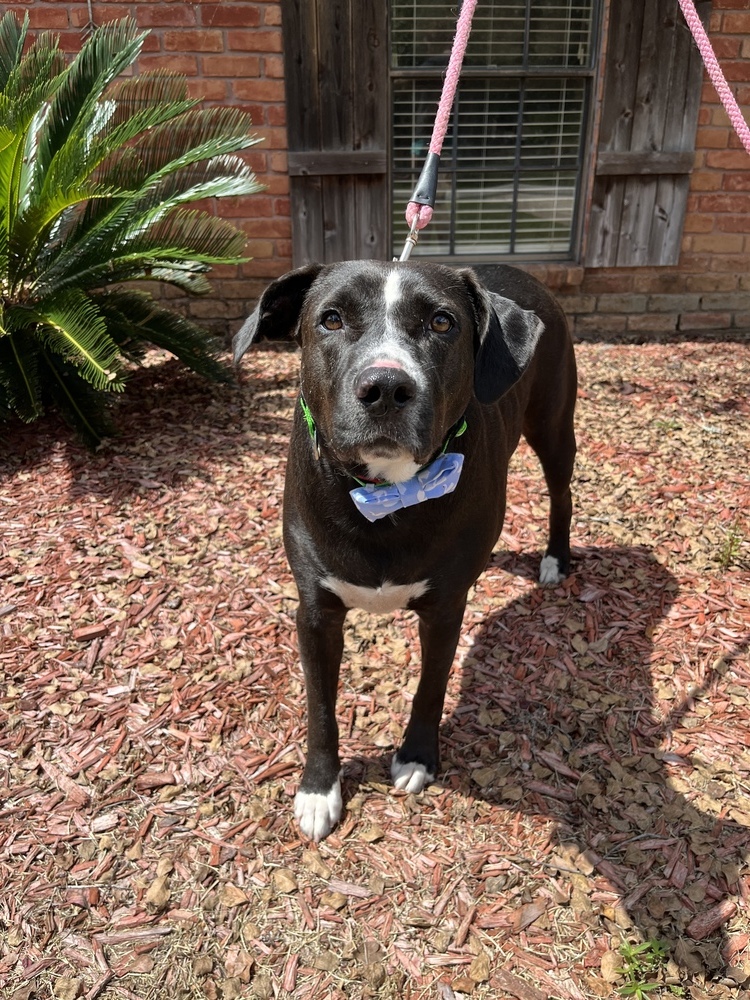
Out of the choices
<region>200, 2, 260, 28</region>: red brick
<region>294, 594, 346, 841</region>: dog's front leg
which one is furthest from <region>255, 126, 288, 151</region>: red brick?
<region>294, 594, 346, 841</region>: dog's front leg

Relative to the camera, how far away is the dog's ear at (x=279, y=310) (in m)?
2.34

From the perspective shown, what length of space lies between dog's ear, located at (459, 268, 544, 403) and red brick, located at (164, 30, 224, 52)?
14.4 ft

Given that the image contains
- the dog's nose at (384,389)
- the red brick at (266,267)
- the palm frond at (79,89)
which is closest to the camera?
the dog's nose at (384,389)

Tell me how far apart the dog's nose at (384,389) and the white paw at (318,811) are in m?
1.32

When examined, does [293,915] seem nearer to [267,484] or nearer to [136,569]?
→ [136,569]

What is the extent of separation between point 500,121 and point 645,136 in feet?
3.78

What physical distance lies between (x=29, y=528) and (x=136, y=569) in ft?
2.23

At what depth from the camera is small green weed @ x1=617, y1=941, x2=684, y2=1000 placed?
2043 mm

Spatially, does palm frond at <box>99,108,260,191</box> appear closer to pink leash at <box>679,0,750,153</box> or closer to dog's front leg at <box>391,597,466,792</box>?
pink leash at <box>679,0,750,153</box>

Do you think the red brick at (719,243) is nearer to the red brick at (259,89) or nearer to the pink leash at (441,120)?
the red brick at (259,89)

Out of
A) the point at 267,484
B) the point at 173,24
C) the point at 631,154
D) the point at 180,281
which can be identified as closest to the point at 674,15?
the point at 631,154

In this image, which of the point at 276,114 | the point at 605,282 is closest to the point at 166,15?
the point at 276,114

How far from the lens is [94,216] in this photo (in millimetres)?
4613

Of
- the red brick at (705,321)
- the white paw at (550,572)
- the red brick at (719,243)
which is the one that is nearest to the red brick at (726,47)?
the red brick at (719,243)
